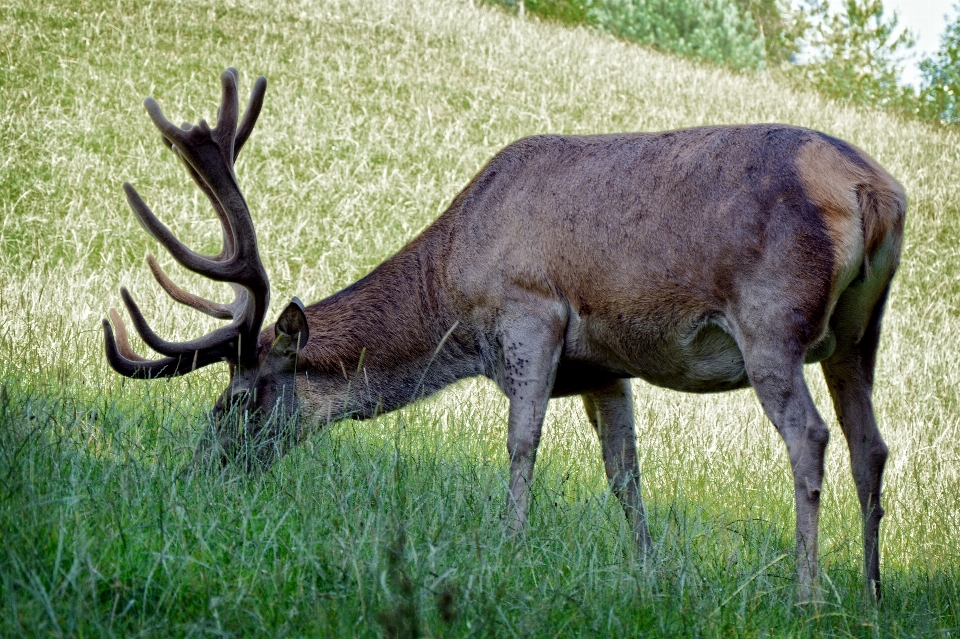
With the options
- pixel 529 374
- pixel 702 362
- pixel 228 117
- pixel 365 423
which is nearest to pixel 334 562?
pixel 529 374

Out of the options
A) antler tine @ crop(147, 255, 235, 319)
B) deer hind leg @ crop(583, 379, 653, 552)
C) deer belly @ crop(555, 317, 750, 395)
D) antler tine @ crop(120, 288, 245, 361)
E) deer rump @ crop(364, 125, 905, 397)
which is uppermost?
deer rump @ crop(364, 125, 905, 397)

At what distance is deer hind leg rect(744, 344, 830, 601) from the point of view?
438 cm

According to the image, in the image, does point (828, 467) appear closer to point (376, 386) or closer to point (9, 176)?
point (376, 386)

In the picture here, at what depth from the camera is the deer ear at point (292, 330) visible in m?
5.17

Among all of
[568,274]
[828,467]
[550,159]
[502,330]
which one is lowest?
[828,467]

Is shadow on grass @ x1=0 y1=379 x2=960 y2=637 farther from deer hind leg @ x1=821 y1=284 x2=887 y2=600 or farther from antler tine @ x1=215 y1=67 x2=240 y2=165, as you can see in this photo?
antler tine @ x1=215 y1=67 x2=240 y2=165

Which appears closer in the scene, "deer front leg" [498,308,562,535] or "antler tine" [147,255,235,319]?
"deer front leg" [498,308,562,535]

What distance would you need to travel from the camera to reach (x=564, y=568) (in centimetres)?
408

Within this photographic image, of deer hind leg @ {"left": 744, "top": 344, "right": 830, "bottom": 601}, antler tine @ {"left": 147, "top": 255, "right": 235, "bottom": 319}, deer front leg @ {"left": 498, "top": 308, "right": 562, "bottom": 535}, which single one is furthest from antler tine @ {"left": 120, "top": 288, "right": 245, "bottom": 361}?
deer hind leg @ {"left": 744, "top": 344, "right": 830, "bottom": 601}

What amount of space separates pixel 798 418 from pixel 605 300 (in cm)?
106

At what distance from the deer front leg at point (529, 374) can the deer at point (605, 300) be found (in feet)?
0.03

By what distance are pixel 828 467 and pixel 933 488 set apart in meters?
0.75

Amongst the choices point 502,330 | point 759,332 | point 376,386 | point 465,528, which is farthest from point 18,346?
point 759,332

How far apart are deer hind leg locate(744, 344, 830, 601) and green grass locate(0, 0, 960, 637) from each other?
296 millimetres
